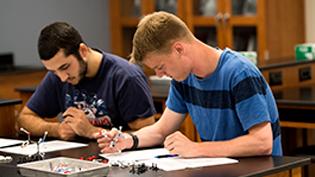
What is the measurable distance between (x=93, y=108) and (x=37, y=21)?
3228 millimetres

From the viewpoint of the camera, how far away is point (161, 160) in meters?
2.79

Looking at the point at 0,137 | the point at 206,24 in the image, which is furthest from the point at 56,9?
the point at 0,137

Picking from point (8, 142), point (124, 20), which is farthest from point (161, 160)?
point (124, 20)

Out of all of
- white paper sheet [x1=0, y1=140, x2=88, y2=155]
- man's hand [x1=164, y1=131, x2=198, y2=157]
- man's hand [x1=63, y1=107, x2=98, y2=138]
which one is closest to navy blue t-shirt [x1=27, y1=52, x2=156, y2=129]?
man's hand [x1=63, y1=107, x2=98, y2=138]

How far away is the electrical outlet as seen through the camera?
196 inches

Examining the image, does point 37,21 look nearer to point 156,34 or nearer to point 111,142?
point 111,142

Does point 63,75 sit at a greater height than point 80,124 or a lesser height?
greater

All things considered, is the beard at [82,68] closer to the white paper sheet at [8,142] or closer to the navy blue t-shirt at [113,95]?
the navy blue t-shirt at [113,95]

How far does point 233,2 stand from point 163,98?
1837 millimetres

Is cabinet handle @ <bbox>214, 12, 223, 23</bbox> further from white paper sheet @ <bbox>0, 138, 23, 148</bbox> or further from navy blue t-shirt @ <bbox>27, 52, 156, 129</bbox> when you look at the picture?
white paper sheet @ <bbox>0, 138, 23, 148</bbox>

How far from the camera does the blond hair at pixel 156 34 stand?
2713 millimetres

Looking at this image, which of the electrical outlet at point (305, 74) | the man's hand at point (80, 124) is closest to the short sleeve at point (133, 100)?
the man's hand at point (80, 124)

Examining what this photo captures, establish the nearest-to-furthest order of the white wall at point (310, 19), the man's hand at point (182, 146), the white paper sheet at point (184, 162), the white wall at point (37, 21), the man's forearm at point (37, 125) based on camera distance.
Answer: the white paper sheet at point (184, 162) < the man's hand at point (182, 146) < the man's forearm at point (37, 125) < the white wall at point (310, 19) < the white wall at point (37, 21)

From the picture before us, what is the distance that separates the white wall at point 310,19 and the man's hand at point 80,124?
116 inches
